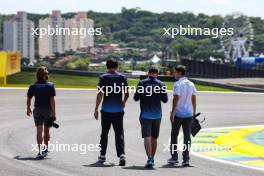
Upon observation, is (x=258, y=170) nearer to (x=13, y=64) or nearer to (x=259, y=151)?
(x=259, y=151)

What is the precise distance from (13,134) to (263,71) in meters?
40.5

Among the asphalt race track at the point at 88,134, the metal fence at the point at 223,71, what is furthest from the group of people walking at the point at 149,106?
the metal fence at the point at 223,71

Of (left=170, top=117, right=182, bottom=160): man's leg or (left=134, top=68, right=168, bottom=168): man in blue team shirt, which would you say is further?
(left=170, top=117, right=182, bottom=160): man's leg

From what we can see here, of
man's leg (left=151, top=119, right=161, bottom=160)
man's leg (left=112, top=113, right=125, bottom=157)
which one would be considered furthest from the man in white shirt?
man's leg (left=112, top=113, right=125, bottom=157)

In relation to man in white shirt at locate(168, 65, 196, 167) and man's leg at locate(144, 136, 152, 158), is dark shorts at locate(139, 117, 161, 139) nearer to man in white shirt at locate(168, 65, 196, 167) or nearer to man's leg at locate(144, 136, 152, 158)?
man's leg at locate(144, 136, 152, 158)

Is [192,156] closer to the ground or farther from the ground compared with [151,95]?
closer to the ground

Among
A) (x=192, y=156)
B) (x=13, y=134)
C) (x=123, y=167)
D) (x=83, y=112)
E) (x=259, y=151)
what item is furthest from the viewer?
(x=83, y=112)

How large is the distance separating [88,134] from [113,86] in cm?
497

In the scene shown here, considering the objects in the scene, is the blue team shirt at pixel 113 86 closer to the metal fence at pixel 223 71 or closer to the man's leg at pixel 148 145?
the man's leg at pixel 148 145

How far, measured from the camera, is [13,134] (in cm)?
1465

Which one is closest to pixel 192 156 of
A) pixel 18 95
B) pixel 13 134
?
pixel 13 134

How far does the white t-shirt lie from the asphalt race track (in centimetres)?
87

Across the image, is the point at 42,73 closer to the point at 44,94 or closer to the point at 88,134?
the point at 44,94

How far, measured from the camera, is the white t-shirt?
1077 cm
